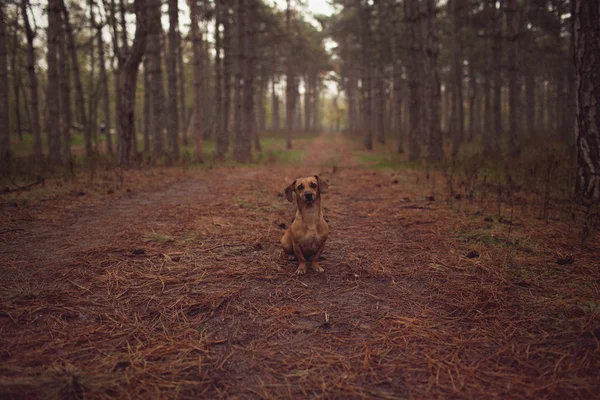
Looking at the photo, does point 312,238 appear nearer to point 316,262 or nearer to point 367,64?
point 316,262

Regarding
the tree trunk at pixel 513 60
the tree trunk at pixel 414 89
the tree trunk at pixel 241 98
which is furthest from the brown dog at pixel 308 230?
the tree trunk at pixel 241 98

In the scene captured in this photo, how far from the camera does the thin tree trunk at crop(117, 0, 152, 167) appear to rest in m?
11.4

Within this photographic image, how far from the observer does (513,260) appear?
3701 mm

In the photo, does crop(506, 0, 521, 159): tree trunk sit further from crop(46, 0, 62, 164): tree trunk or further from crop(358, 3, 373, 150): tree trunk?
crop(46, 0, 62, 164): tree trunk

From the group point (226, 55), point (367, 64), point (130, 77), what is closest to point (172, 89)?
point (226, 55)

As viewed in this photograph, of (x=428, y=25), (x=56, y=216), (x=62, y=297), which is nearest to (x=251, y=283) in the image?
(x=62, y=297)

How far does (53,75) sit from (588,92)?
13.5 metres

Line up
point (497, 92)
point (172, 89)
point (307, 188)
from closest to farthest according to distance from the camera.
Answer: point (307, 188) → point (497, 92) → point (172, 89)

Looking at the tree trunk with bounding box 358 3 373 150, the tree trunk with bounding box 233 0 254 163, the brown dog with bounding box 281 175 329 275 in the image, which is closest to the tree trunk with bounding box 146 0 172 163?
the tree trunk with bounding box 233 0 254 163

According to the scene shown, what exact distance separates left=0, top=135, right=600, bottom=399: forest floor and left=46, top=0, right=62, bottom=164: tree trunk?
7.57 meters

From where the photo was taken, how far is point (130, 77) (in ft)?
38.2

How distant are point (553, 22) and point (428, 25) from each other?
13.1m

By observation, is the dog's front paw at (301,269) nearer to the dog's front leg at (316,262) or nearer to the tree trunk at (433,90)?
the dog's front leg at (316,262)

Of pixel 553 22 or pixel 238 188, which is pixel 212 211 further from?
pixel 553 22
